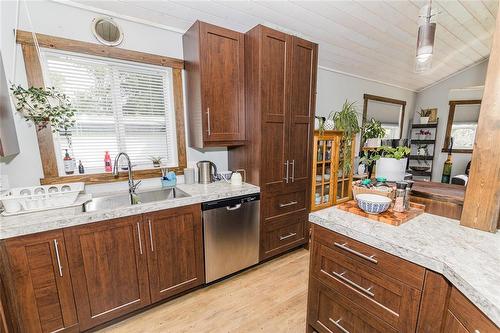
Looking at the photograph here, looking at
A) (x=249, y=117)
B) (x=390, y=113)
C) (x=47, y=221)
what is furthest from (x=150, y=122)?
(x=390, y=113)

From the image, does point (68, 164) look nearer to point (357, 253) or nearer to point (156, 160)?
point (156, 160)

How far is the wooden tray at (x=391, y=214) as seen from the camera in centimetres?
121

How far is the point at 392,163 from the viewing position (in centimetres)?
155

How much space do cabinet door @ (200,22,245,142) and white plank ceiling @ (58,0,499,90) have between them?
10.4 inches

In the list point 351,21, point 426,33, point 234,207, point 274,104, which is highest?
point 351,21

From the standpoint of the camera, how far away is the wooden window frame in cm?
168

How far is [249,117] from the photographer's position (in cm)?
224

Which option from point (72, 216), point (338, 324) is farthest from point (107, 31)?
point (338, 324)

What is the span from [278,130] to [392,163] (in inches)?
42.3

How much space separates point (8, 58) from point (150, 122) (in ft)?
3.50

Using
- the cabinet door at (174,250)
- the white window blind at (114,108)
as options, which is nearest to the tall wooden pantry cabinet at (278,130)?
the cabinet door at (174,250)

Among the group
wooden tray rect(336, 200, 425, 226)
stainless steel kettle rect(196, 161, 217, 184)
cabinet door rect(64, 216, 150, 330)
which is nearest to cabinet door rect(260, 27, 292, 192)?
stainless steel kettle rect(196, 161, 217, 184)

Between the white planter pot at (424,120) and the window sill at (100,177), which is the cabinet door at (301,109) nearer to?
the window sill at (100,177)

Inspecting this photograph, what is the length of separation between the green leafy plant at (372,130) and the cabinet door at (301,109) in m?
2.37
